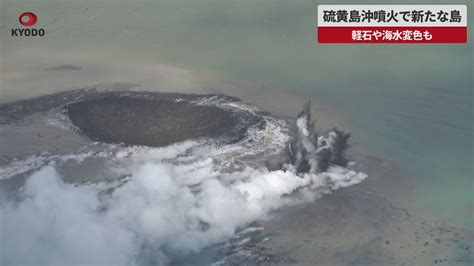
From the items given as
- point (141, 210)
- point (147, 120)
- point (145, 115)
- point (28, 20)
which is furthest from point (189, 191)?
point (28, 20)

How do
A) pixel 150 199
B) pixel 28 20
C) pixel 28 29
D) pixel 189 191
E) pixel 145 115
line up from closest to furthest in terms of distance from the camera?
pixel 150 199
pixel 189 191
pixel 145 115
pixel 28 29
pixel 28 20

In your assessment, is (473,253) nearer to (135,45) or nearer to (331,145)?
(331,145)

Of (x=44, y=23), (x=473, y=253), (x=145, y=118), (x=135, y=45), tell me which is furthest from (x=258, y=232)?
(x=44, y=23)

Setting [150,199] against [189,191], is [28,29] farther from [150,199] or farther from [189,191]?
[150,199]

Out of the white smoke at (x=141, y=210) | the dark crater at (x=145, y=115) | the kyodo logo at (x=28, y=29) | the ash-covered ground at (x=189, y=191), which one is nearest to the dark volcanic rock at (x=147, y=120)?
the dark crater at (x=145, y=115)

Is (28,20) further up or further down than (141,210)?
further up

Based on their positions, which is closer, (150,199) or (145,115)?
(150,199)
